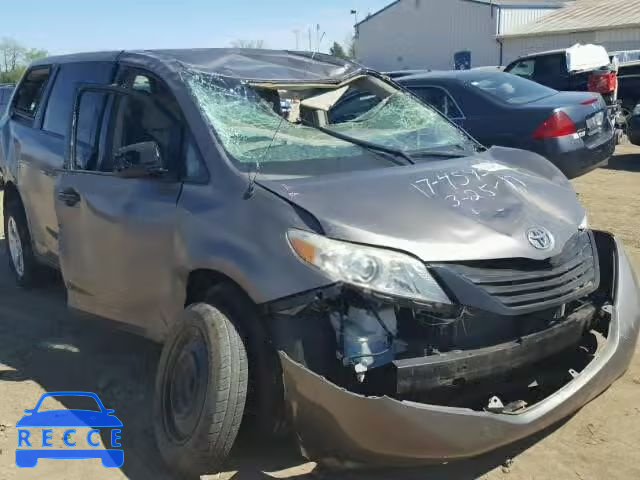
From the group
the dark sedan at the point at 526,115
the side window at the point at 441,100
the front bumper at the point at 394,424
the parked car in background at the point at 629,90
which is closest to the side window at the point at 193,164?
the front bumper at the point at 394,424

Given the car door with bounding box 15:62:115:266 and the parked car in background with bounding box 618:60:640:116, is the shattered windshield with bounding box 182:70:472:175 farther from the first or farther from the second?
Answer: the parked car in background with bounding box 618:60:640:116

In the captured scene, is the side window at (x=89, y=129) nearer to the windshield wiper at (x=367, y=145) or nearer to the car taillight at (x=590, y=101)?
the windshield wiper at (x=367, y=145)

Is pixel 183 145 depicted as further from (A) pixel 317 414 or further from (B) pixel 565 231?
Answer: (B) pixel 565 231

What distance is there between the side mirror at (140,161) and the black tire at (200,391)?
0.78 meters

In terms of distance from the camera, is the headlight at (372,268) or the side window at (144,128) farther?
the side window at (144,128)

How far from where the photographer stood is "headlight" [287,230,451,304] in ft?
9.12

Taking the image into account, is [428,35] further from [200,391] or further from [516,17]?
[200,391]

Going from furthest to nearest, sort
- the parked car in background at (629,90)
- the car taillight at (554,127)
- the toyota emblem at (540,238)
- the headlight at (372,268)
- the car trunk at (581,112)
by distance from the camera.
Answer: the parked car in background at (629,90) → the car trunk at (581,112) → the car taillight at (554,127) → the toyota emblem at (540,238) → the headlight at (372,268)

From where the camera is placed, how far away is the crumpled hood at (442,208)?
2.91 meters

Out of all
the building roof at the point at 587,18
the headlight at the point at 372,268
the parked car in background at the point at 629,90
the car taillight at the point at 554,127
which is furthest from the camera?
the building roof at the point at 587,18

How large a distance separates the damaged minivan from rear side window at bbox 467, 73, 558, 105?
4.30m

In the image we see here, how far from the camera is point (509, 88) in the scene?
336 inches

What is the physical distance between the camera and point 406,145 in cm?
405

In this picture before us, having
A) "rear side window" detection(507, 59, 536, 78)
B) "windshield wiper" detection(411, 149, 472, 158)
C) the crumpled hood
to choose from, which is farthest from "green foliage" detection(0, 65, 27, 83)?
the crumpled hood
